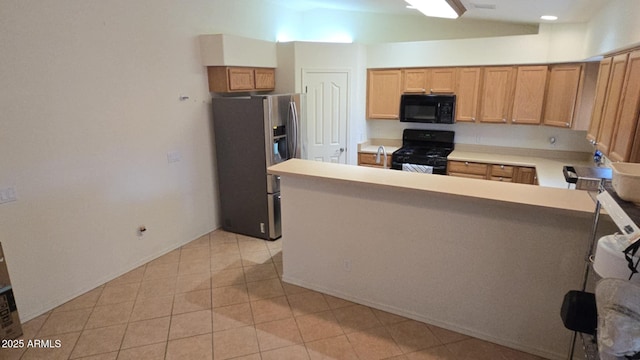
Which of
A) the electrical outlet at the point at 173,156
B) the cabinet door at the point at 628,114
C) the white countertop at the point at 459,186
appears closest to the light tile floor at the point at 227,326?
the white countertop at the point at 459,186

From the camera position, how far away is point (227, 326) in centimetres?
271

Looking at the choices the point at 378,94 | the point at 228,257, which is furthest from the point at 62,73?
the point at 378,94

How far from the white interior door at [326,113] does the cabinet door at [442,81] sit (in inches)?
48.9

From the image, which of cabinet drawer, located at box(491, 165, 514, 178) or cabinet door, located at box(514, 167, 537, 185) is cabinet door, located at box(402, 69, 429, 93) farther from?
cabinet door, located at box(514, 167, 537, 185)

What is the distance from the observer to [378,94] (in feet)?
18.0

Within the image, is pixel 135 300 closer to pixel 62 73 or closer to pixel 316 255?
pixel 316 255

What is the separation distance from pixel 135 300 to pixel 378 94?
13.8 feet

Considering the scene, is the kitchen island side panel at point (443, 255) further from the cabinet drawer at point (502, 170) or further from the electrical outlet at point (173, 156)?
the cabinet drawer at point (502, 170)

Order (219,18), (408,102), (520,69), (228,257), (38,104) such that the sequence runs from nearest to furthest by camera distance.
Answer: (38,104)
(228,257)
(219,18)
(520,69)
(408,102)

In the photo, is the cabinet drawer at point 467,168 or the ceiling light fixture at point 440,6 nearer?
the ceiling light fixture at point 440,6

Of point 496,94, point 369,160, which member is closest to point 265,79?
point 369,160

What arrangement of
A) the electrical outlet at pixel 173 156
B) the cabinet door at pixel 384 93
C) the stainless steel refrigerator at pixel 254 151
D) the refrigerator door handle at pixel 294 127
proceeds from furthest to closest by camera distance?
the cabinet door at pixel 384 93
the refrigerator door handle at pixel 294 127
the stainless steel refrigerator at pixel 254 151
the electrical outlet at pixel 173 156

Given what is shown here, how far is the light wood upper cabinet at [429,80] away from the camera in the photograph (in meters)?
5.01

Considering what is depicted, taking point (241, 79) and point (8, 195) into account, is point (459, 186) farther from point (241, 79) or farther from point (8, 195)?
point (8, 195)
